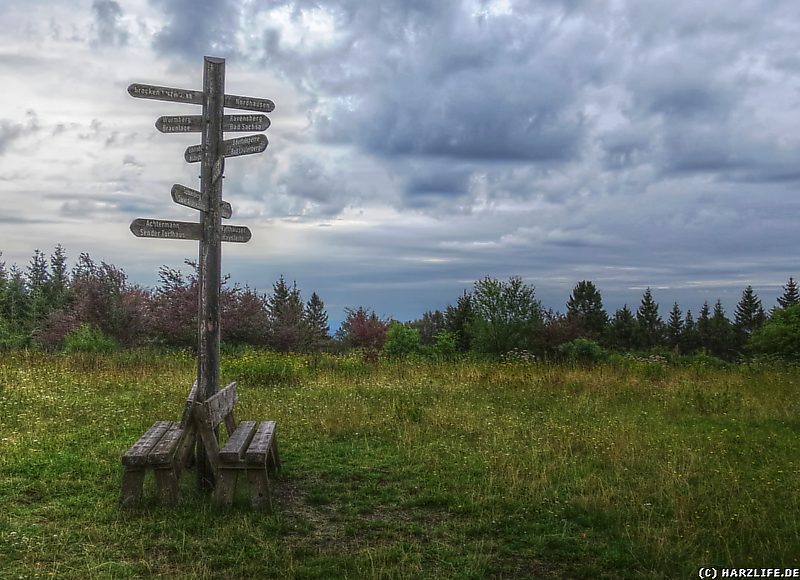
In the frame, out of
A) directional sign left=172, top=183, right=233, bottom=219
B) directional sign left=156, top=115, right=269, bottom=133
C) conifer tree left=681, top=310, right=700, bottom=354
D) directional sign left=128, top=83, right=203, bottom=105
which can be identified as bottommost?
conifer tree left=681, top=310, right=700, bottom=354

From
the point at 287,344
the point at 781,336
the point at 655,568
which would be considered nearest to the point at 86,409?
the point at 655,568

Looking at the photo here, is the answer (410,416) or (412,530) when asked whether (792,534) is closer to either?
(412,530)

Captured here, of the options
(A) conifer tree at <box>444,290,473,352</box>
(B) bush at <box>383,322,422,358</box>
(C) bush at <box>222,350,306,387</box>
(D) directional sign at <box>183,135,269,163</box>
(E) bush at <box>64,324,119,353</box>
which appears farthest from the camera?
(A) conifer tree at <box>444,290,473,352</box>

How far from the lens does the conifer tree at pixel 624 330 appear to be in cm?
5310

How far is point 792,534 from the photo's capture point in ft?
16.6

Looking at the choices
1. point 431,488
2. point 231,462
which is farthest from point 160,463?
point 431,488

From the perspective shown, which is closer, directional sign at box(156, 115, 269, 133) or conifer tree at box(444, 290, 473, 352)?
directional sign at box(156, 115, 269, 133)

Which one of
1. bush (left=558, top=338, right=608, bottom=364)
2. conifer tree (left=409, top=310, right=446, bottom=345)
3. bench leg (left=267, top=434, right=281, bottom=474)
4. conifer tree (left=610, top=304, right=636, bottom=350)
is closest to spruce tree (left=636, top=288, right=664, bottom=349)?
conifer tree (left=610, top=304, right=636, bottom=350)

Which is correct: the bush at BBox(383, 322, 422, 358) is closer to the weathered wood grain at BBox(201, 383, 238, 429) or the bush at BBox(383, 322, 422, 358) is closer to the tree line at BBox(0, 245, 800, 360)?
the tree line at BBox(0, 245, 800, 360)

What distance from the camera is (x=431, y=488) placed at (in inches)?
251

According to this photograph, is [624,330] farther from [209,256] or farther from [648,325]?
[209,256]

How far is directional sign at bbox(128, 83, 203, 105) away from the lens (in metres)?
6.12

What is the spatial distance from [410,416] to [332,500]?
367 cm

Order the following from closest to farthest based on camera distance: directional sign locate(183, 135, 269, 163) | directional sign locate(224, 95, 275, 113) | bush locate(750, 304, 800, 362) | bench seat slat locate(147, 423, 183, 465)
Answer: bench seat slat locate(147, 423, 183, 465) < directional sign locate(183, 135, 269, 163) < directional sign locate(224, 95, 275, 113) < bush locate(750, 304, 800, 362)
